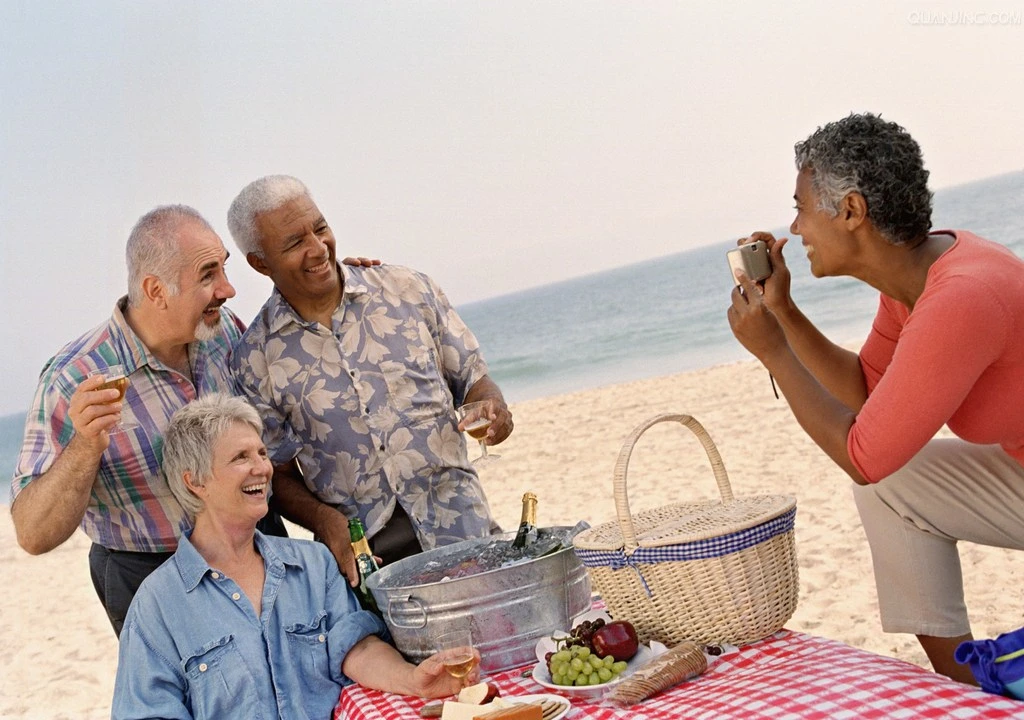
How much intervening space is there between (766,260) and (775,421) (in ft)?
31.6

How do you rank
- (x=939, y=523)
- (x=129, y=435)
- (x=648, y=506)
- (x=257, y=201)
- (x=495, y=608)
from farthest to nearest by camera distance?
(x=648, y=506) → (x=257, y=201) → (x=129, y=435) → (x=939, y=523) → (x=495, y=608)

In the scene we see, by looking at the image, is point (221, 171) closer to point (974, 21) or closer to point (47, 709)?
point (974, 21)

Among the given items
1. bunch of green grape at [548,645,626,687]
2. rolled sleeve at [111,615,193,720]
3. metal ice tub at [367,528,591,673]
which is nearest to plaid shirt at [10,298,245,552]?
rolled sleeve at [111,615,193,720]

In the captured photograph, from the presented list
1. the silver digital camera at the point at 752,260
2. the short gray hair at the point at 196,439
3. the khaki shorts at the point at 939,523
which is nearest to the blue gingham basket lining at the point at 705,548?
the khaki shorts at the point at 939,523

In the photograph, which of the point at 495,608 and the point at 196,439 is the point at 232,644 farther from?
the point at 495,608

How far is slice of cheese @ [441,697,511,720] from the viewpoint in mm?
2344

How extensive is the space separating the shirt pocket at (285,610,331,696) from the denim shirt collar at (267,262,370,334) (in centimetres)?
121

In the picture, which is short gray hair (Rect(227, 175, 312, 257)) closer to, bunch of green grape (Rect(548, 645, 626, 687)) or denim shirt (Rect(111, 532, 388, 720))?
denim shirt (Rect(111, 532, 388, 720))

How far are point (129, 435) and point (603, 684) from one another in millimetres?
1813

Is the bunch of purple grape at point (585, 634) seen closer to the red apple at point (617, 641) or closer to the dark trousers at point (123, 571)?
the red apple at point (617, 641)

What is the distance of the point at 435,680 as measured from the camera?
2.62 metres

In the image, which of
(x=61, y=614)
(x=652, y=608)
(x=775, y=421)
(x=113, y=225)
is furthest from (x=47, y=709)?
(x=113, y=225)

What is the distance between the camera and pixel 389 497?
12.2 ft


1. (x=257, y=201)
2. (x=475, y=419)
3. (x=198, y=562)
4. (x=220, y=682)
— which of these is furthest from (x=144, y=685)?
(x=257, y=201)
